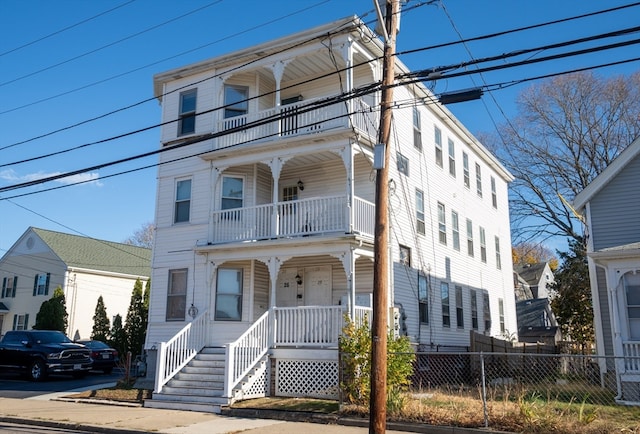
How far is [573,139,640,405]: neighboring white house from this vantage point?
14.4m

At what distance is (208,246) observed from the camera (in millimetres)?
18266

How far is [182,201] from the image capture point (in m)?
20.0

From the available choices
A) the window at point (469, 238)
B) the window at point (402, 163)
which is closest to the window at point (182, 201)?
the window at point (402, 163)

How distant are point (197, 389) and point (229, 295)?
13.5 feet

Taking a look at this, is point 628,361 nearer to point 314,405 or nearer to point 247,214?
point 314,405

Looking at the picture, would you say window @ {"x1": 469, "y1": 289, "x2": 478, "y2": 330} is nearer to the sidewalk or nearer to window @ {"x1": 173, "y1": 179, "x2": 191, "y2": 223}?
window @ {"x1": 173, "y1": 179, "x2": 191, "y2": 223}

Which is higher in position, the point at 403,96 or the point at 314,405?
the point at 403,96

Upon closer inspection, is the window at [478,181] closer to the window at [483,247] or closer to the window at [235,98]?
the window at [483,247]

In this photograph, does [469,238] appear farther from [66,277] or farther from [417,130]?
[66,277]

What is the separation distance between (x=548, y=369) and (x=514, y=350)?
1.96m

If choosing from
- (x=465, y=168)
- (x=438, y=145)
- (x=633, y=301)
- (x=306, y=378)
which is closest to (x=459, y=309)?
(x=438, y=145)

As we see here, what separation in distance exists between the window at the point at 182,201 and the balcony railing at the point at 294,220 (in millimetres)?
1520

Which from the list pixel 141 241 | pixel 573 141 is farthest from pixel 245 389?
pixel 141 241

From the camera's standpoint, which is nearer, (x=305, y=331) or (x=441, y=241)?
(x=305, y=331)
